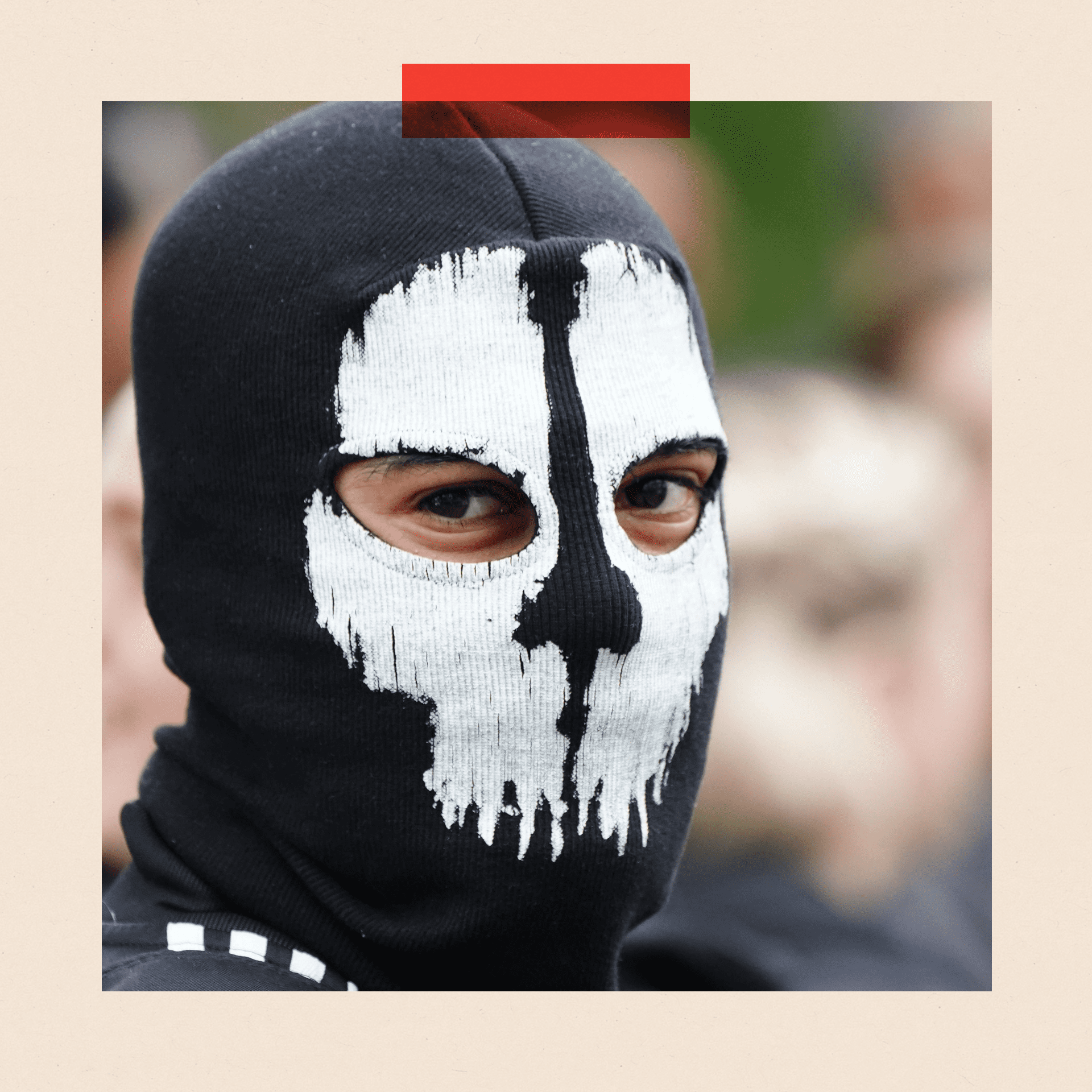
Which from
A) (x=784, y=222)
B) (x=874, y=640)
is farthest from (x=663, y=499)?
(x=874, y=640)

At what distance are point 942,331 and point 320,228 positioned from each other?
4143mm

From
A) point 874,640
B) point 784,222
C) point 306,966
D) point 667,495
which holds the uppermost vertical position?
point 784,222

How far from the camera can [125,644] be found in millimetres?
4207

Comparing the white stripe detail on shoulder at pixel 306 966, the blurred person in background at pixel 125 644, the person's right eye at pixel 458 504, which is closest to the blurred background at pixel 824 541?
the blurred person in background at pixel 125 644

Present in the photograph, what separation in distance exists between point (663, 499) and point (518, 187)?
74cm

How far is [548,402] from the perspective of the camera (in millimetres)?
2291

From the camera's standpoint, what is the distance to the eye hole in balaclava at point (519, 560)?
2.24 meters

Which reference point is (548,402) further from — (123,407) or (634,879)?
(123,407)

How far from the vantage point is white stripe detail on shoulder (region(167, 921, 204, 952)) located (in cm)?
221

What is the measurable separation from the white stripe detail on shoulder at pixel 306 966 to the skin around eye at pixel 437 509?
83 centimetres

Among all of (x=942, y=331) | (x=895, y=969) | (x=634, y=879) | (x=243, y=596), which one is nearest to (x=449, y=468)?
(x=243, y=596)

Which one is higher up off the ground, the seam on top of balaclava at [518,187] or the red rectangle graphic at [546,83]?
the red rectangle graphic at [546,83]

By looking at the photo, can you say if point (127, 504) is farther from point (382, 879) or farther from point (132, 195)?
point (382, 879)

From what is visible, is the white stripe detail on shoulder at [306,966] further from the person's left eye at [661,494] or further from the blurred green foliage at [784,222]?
the blurred green foliage at [784,222]
